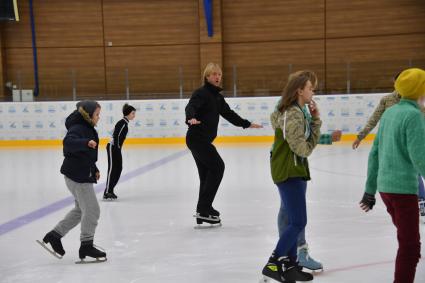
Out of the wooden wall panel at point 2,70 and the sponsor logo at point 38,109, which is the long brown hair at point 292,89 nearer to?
the sponsor logo at point 38,109

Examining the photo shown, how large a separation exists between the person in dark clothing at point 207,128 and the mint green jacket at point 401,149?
2.57 m

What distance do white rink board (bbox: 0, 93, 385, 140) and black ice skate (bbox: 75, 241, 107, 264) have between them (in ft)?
35.3

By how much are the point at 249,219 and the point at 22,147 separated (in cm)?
1067

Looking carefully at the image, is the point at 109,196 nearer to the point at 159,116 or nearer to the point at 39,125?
the point at 159,116

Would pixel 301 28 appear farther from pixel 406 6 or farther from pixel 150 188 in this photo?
pixel 150 188

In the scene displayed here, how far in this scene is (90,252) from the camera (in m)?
4.61

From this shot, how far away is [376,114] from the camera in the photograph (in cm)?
570

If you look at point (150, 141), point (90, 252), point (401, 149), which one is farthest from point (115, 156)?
point (150, 141)

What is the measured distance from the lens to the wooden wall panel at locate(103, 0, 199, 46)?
20094mm

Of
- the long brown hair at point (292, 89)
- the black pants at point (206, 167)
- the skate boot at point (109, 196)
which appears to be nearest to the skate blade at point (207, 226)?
the black pants at point (206, 167)

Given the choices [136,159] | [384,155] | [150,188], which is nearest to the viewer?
[384,155]

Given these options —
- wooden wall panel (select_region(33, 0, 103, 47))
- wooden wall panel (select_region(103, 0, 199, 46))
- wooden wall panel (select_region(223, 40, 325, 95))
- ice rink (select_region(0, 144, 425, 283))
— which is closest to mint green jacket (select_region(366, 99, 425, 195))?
ice rink (select_region(0, 144, 425, 283))

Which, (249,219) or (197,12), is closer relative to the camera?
(249,219)

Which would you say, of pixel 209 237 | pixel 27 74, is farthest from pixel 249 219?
pixel 27 74
